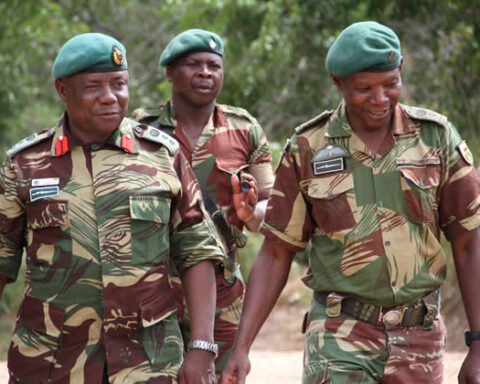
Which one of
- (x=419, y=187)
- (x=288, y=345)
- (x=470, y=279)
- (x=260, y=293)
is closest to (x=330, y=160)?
(x=419, y=187)

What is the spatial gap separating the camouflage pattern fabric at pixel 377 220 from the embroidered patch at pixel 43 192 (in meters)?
0.95

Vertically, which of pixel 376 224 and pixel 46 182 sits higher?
pixel 46 182

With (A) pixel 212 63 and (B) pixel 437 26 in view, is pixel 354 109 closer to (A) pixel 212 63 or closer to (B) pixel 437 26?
(A) pixel 212 63

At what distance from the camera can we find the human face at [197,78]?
6.61 meters

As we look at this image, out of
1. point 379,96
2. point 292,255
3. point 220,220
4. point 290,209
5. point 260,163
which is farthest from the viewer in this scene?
point 260,163

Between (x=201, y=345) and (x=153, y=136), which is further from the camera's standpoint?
(x=153, y=136)

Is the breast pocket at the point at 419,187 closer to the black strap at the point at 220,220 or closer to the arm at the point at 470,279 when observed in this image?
the arm at the point at 470,279

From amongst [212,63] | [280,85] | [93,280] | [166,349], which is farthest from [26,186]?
[280,85]

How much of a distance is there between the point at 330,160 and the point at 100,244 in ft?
3.27

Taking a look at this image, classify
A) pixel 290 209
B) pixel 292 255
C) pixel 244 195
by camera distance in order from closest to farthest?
pixel 290 209 < pixel 292 255 < pixel 244 195

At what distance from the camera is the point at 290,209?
16.9 ft

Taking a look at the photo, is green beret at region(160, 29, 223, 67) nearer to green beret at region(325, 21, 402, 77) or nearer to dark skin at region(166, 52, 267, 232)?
dark skin at region(166, 52, 267, 232)

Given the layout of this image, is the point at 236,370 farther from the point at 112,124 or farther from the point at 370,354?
the point at 112,124

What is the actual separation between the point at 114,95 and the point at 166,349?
1.02m
